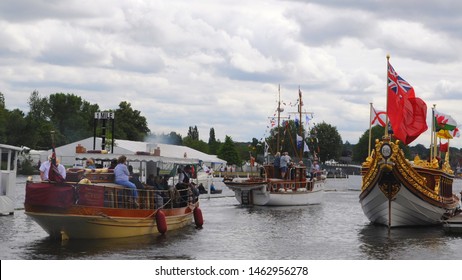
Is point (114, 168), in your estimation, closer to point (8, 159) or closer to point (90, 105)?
point (8, 159)

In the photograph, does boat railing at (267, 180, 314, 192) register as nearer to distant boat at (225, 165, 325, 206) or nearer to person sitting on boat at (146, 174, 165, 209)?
distant boat at (225, 165, 325, 206)

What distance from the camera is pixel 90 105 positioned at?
169500mm

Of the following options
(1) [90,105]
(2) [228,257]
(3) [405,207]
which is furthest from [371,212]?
(1) [90,105]

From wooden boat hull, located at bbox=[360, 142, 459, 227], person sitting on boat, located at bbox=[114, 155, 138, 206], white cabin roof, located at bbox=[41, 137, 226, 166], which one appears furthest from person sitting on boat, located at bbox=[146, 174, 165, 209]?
wooden boat hull, located at bbox=[360, 142, 459, 227]

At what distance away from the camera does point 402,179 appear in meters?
35.2

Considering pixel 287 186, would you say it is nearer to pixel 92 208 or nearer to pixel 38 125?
pixel 92 208

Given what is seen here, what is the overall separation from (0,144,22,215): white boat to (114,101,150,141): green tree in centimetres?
11940

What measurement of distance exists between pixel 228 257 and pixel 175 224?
7267mm

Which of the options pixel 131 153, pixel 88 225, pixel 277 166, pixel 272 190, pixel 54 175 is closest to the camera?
pixel 54 175

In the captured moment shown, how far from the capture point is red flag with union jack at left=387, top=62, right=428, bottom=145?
3556 centimetres

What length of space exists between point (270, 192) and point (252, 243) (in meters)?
22.5

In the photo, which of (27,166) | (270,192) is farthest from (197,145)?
(270,192)

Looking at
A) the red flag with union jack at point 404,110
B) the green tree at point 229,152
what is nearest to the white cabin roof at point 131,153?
the red flag with union jack at point 404,110
